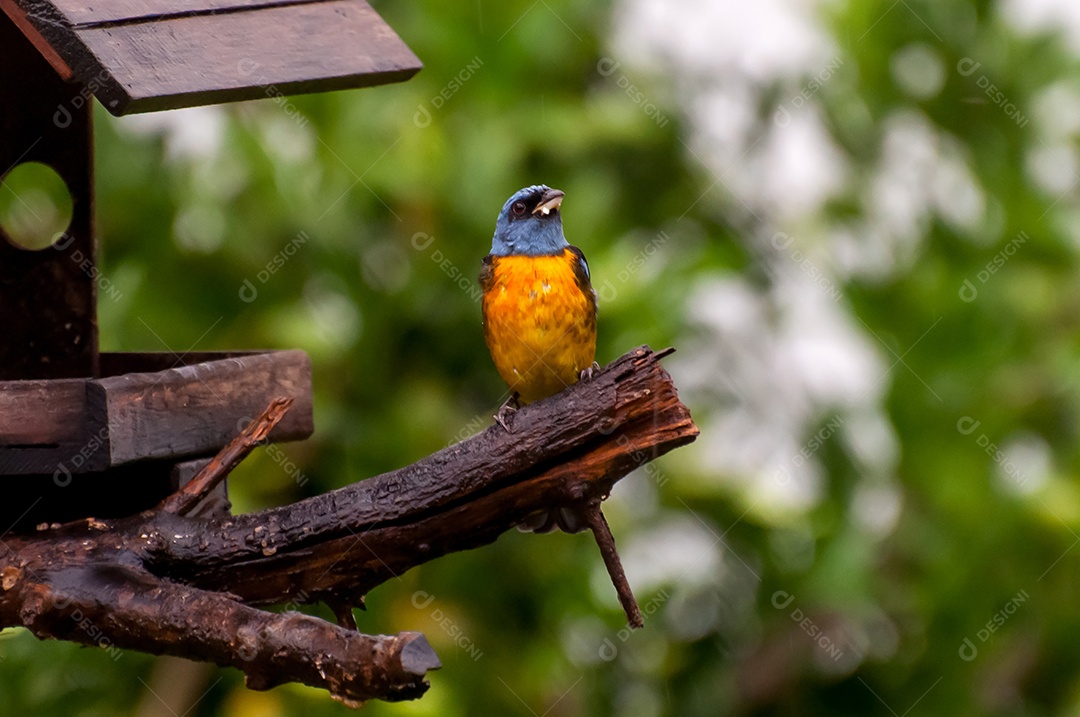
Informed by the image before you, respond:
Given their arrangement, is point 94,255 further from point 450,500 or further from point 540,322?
point 450,500

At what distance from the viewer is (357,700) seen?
2.04 m

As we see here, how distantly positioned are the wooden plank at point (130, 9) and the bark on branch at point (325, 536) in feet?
2.85

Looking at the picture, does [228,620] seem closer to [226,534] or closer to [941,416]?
[226,534]

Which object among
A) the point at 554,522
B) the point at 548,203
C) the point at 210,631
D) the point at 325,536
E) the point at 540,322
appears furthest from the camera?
the point at 548,203

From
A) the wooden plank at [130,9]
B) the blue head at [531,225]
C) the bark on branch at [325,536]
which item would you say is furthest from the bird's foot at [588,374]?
the wooden plank at [130,9]

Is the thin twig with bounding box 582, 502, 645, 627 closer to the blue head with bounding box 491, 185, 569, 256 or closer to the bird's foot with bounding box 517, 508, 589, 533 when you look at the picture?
the bird's foot with bounding box 517, 508, 589, 533

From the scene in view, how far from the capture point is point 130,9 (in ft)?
8.77

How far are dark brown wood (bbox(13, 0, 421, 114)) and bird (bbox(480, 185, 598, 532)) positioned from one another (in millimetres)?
582

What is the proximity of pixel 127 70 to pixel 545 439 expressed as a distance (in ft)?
3.47

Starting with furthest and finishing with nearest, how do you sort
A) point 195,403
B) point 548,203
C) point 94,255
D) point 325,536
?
point 548,203, point 94,255, point 195,403, point 325,536

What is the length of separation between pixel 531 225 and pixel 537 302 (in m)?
0.27

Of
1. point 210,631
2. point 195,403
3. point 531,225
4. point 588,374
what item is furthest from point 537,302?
point 210,631

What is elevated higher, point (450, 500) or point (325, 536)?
point (450, 500)

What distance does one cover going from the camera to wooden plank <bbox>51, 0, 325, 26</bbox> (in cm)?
255
